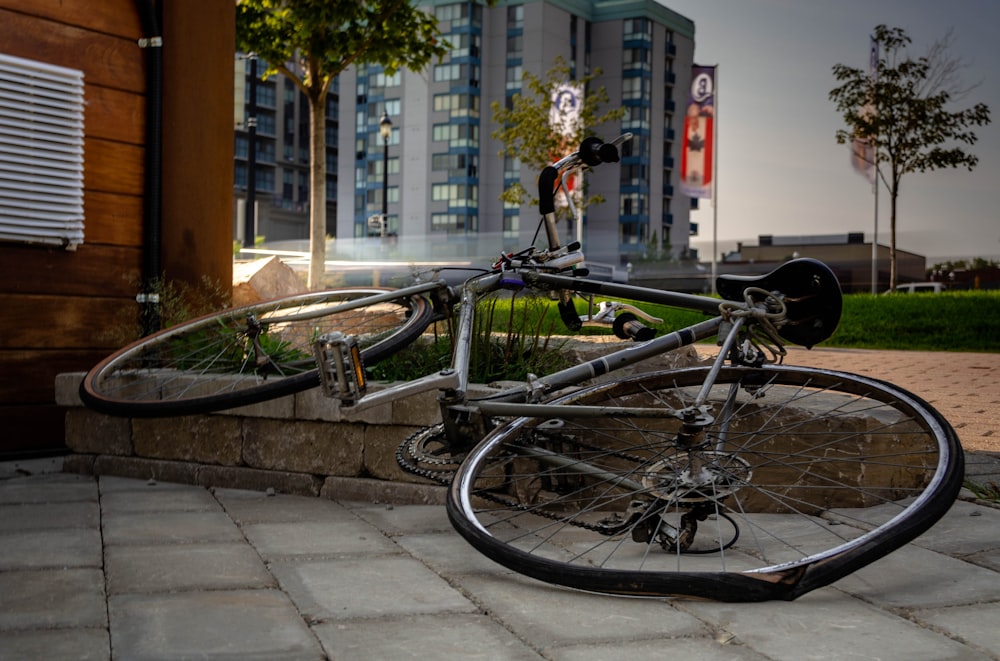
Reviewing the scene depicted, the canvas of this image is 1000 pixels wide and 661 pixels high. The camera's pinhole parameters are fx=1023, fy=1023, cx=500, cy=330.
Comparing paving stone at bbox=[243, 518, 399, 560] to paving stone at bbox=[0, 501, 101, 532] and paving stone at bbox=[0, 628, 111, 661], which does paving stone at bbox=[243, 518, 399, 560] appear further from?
paving stone at bbox=[0, 628, 111, 661]

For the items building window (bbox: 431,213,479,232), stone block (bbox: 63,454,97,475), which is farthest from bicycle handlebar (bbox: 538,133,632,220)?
building window (bbox: 431,213,479,232)

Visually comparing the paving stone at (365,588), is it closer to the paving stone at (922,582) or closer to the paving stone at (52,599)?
the paving stone at (52,599)

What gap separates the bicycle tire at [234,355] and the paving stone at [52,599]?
2.70 ft

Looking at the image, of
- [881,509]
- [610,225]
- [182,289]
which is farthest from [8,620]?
[610,225]

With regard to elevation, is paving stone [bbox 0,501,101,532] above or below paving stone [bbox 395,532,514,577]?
below

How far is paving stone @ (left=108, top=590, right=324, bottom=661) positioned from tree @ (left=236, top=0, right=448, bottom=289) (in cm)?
1059

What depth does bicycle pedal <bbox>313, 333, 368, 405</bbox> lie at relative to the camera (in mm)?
3002

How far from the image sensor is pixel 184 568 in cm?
307

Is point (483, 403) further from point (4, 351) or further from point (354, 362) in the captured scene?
point (4, 351)

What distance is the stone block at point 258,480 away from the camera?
4.45 m

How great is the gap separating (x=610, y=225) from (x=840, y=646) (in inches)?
2485

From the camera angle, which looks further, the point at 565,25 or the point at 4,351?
the point at 565,25

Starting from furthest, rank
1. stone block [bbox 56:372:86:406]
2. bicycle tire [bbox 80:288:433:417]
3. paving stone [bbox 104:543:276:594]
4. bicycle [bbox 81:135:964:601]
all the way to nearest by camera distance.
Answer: stone block [bbox 56:372:86:406]
bicycle tire [bbox 80:288:433:417]
paving stone [bbox 104:543:276:594]
bicycle [bbox 81:135:964:601]

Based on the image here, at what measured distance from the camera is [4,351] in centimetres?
517
